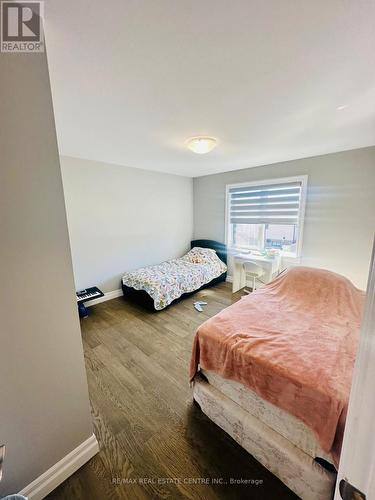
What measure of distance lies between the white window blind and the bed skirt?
2966 mm

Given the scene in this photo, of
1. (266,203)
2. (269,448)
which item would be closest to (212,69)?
(269,448)

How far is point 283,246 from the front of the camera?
3.61 m

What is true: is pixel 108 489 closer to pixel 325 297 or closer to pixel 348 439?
pixel 348 439

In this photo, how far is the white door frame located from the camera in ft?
1.35

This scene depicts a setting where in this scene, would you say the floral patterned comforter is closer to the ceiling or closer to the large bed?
the large bed

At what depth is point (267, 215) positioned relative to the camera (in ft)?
12.2

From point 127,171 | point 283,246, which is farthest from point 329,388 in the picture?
point 127,171

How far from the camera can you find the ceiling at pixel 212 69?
90cm

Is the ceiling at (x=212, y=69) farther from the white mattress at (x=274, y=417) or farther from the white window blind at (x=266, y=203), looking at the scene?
the white mattress at (x=274, y=417)

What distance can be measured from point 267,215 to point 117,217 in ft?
9.16

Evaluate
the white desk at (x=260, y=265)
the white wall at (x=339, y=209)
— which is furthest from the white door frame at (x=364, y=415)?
the white desk at (x=260, y=265)

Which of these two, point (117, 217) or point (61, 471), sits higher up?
point (117, 217)

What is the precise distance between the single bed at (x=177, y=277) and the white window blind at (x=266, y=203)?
33.5 inches

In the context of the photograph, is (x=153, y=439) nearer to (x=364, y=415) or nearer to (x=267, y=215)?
(x=364, y=415)
